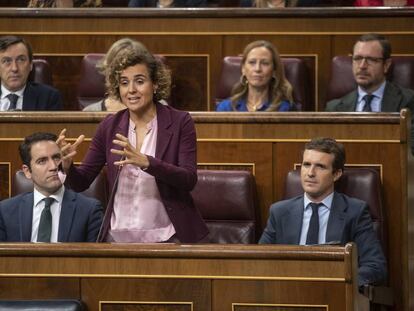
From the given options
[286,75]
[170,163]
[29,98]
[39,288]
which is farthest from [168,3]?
[39,288]

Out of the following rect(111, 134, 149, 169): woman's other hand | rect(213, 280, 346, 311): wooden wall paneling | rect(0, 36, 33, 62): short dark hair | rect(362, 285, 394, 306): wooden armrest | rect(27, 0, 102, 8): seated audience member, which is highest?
rect(27, 0, 102, 8): seated audience member

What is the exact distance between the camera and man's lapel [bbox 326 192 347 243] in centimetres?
251

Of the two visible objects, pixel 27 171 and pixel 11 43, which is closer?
pixel 27 171

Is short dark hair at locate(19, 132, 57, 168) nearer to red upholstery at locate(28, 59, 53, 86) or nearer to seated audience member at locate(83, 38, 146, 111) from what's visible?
seated audience member at locate(83, 38, 146, 111)

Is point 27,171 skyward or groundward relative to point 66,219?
skyward

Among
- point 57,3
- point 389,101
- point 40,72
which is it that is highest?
point 57,3

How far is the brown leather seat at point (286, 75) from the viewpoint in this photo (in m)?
3.28

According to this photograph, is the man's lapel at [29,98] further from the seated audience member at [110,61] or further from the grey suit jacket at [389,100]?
the grey suit jacket at [389,100]

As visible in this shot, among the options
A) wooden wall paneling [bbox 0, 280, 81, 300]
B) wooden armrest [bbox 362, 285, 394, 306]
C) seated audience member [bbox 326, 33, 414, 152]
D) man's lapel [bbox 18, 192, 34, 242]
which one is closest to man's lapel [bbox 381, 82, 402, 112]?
seated audience member [bbox 326, 33, 414, 152]

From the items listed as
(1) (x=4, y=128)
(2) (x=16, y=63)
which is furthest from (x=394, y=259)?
(2) (x=16, y=63)

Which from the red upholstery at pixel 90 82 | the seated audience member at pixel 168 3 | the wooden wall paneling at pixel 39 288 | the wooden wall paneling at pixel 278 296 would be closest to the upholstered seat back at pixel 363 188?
the wooden wall paneling at pixel 278 296

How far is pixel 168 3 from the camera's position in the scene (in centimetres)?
371

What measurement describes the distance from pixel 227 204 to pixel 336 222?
10.2 inches

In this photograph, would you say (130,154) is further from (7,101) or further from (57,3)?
(57,3)
